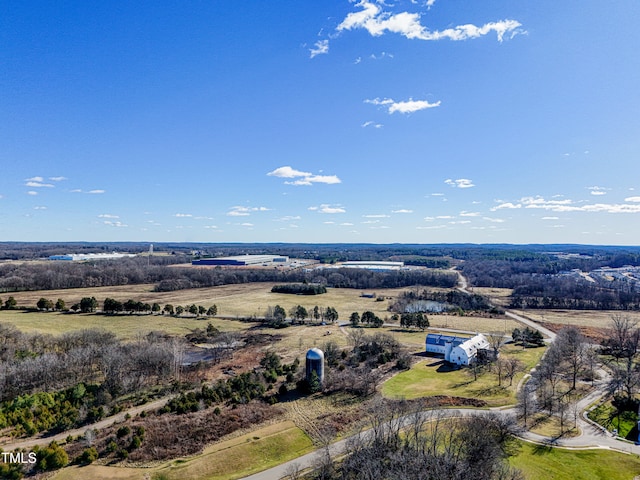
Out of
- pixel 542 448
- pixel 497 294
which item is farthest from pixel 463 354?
pixel 497 294

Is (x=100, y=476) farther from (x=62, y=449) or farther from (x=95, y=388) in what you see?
(x=95, y=388)

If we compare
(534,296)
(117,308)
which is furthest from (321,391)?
(534,296)

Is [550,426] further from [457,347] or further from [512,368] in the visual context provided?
[457,347]

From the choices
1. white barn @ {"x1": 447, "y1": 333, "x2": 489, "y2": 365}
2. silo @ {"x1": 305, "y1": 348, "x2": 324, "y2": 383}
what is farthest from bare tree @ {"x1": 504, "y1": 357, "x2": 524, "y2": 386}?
silo @ {"x1": 305, "y1": 348, "x2": 324, "y2": 383}

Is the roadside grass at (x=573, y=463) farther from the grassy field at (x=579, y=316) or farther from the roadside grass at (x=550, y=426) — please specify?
the grassy field at (x=579, y=316)

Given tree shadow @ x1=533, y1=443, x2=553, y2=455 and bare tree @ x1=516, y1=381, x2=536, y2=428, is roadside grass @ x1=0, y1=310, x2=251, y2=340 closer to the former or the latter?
bare tree @ x1=516, y1=381, x2=536, y2=428

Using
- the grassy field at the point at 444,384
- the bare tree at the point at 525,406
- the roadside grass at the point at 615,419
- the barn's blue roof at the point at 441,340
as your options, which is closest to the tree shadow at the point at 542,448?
the bare tree at the point at 525,406
